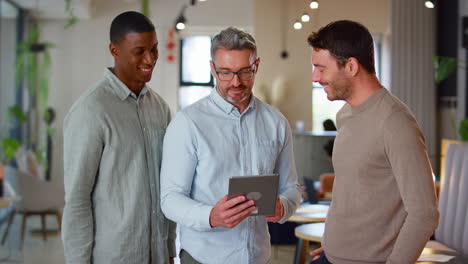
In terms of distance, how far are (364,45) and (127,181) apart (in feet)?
3.32

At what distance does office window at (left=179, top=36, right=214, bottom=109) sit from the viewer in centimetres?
1199

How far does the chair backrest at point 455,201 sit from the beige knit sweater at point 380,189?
1950mm

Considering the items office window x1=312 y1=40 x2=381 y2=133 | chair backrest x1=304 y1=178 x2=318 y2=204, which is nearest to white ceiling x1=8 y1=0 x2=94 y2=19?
office window x1=312 y1=40 x2=381 y2=133

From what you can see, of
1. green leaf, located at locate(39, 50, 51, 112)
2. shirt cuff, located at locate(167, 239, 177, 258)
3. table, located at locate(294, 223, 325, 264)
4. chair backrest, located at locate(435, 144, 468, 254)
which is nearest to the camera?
shirt cuff, located at locate(167, 239, 177, 258)

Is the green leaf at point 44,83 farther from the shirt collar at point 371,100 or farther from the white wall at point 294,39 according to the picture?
the shirt collar at point 371,100

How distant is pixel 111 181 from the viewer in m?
2.39

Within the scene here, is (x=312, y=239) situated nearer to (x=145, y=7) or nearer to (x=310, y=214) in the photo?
(x=310, y=214)

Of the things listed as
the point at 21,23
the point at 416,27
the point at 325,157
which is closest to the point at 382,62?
the point at 416,27

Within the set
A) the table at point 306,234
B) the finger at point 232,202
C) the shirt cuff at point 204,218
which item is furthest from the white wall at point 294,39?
the finger at point 232,202

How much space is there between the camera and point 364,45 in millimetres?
2166

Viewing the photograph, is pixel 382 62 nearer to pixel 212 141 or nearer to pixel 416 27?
pixel 416 27

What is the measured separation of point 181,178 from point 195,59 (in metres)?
10.00

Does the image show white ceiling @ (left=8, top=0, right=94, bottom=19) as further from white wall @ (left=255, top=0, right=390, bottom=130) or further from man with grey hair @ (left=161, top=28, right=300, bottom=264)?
man with grey hair @ (left=161, top=28, right=300, bottom=264)

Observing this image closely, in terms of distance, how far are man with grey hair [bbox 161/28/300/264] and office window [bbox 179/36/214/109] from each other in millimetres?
9659
